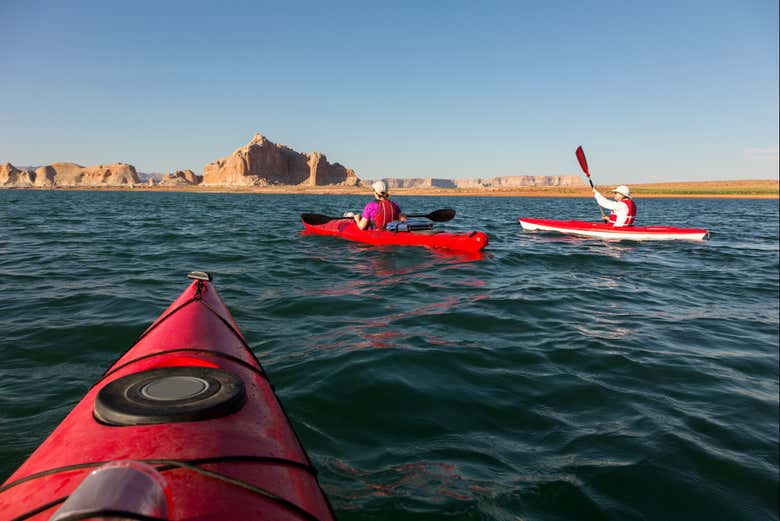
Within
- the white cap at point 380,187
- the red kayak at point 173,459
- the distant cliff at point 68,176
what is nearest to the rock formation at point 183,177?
the distant cliff at point 68,176

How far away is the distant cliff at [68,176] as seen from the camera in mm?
142250

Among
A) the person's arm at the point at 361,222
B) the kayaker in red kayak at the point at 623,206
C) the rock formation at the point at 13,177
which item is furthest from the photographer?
the rock formation at the point at 13,177

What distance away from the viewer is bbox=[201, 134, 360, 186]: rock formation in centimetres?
13525

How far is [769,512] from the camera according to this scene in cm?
226

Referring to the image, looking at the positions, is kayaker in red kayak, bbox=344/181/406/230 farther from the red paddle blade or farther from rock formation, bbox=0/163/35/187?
rock formation, bbox=0/163/35/187

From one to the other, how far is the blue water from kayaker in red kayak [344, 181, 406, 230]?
219 centimetres

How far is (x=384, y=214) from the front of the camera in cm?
1036

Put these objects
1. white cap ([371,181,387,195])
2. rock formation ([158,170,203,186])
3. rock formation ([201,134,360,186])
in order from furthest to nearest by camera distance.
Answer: rock formation ([158,170,203,186]), rock formation ([201,134,360,186]), white cap ([371,181,387,195])

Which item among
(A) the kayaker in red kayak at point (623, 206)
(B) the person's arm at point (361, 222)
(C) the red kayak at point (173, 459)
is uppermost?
(A) the kayaker in red kayak at point (623, 206)

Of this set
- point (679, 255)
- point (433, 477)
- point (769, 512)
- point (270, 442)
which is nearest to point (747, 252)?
point (679, 255)

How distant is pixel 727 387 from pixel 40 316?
288 inches

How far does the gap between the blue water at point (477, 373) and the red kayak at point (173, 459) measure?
0.76 metres

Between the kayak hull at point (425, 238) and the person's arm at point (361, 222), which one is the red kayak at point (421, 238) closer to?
the kayak hull at point (425, 238)

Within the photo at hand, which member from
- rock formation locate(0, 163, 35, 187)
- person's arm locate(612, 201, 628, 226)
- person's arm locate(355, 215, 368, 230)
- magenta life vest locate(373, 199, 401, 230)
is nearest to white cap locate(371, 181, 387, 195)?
magenta life vest locate(373, 199, 401, 230)
